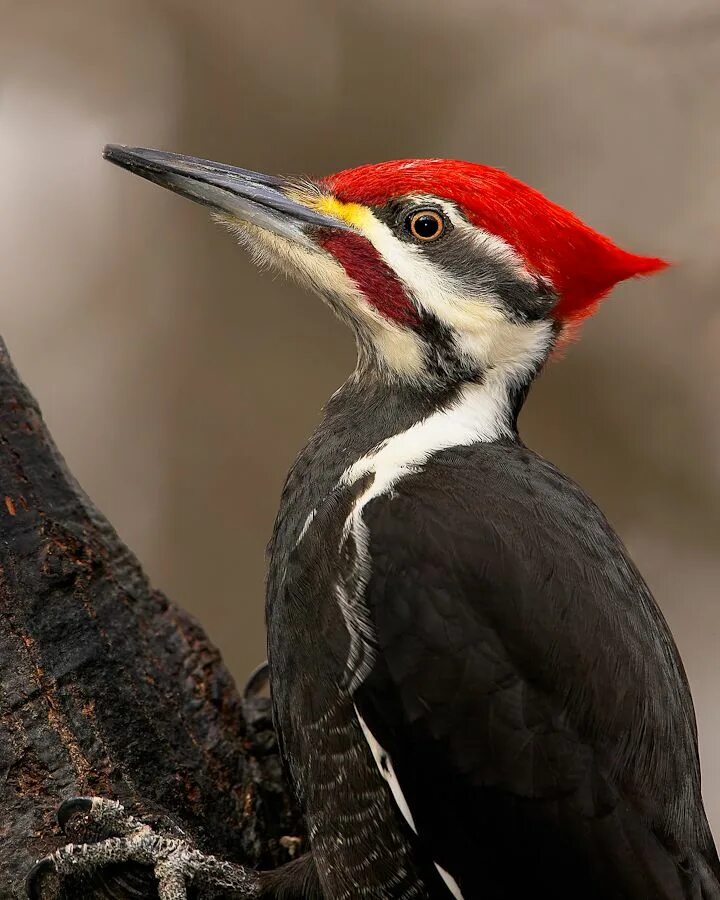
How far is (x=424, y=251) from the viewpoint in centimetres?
294

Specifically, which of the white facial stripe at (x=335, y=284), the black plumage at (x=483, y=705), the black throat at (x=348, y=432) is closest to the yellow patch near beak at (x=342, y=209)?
the white facial stripe at (x=335, y=284)

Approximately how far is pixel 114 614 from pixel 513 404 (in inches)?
45.8

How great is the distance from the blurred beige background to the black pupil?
2.32 meters

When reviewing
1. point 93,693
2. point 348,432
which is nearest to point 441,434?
point 348,432

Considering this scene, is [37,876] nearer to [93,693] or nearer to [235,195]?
[93,693]

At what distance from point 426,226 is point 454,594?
98 centimetres

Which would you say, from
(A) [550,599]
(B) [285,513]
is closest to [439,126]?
(B) [285,513]

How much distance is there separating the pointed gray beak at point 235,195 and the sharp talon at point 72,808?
4.79 feet

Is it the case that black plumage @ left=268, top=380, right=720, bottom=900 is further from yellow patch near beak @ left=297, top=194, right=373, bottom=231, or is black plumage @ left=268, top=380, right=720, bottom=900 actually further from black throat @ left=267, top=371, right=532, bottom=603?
yellow patch near beak @ left=297, top=194, right=373, bottom=231

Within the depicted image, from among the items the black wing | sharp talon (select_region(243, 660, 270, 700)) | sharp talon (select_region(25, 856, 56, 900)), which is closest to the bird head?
the black wing

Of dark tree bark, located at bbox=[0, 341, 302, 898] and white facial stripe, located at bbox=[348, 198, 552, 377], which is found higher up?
white facial stripe, located at bbox=[348, 198, 552, 377]

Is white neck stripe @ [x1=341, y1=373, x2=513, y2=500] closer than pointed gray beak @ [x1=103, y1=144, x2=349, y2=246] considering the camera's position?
Yes

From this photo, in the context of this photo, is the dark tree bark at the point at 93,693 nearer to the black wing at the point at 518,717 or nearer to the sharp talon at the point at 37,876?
the sharp talon at the point at 37,876

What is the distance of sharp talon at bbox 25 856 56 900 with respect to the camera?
254 centimetres
